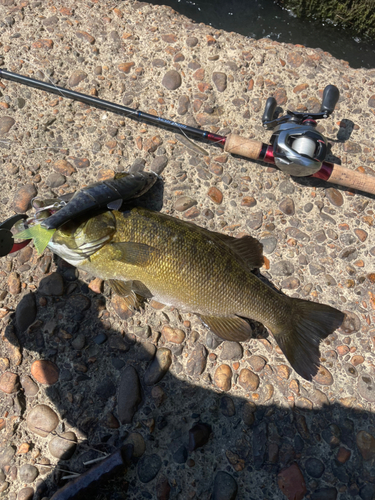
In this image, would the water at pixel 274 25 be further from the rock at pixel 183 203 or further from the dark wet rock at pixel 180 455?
the dark wet rock at pixel 180 455

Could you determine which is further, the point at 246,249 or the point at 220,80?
the point at 220,80

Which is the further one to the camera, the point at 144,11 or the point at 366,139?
the point at 144,11

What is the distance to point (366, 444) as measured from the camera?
2977 millimetres

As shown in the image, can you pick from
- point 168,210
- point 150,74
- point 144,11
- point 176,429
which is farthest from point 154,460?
point 144,11

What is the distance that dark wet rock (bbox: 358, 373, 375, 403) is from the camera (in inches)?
123

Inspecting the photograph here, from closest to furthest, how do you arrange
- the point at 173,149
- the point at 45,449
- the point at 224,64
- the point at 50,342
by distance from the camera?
1. the point at 45,449
2. the point at 50,342
3. the point at 173,149
4. the point at 224,64

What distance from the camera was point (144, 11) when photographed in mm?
4098

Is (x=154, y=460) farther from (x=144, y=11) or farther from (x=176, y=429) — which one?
(x=144, y=11)

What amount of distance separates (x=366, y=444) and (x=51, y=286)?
3170mm

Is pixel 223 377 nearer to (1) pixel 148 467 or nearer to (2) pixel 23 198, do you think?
(1) pixel 148 467

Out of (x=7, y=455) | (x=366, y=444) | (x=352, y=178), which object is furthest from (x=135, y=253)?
(x=366, y=444)

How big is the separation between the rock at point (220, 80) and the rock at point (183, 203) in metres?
1.40

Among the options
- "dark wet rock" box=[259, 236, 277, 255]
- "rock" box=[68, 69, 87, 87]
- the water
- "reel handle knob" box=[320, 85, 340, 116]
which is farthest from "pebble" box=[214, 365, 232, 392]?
the water

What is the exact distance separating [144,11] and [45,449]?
478 centimetres
